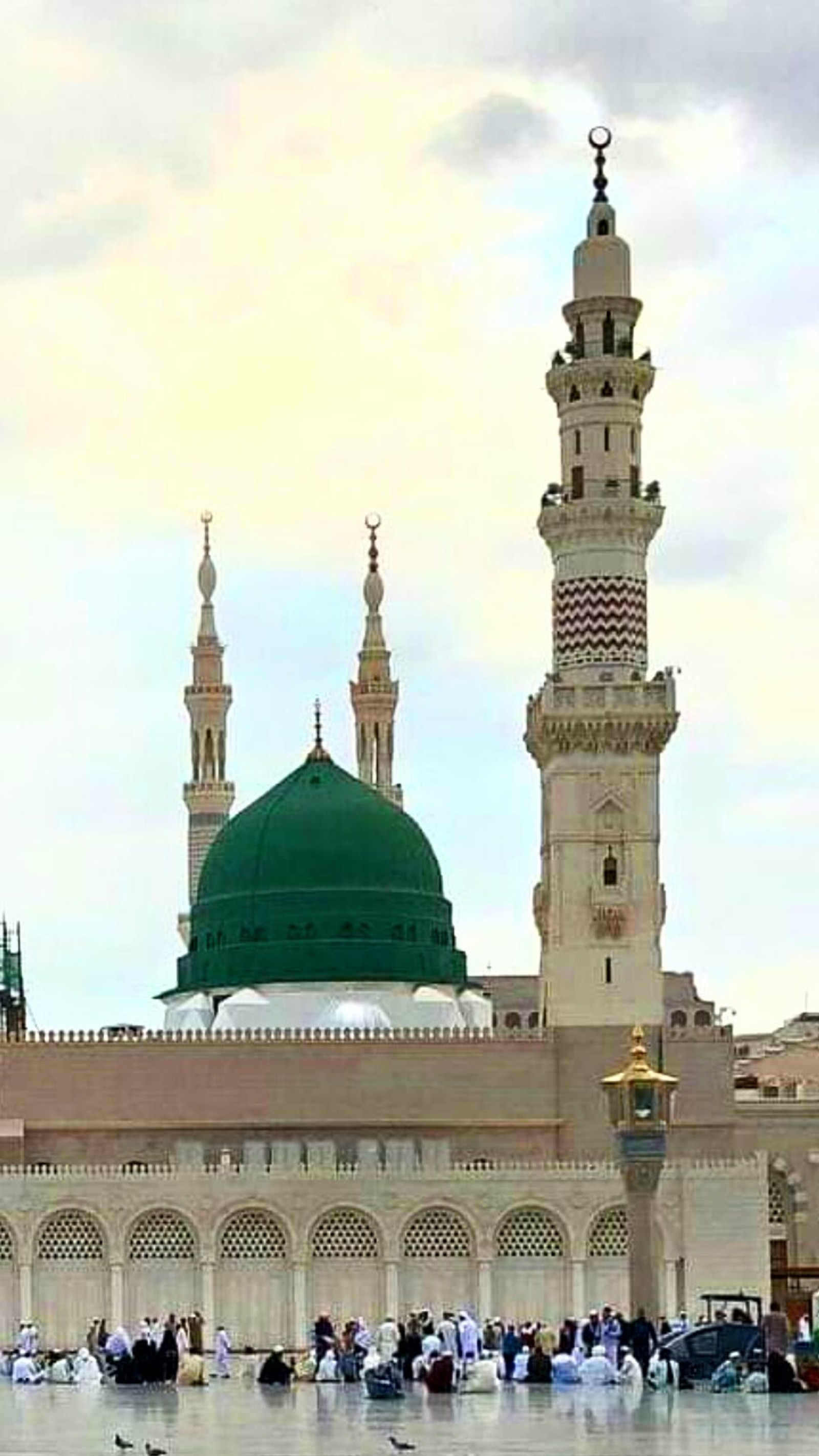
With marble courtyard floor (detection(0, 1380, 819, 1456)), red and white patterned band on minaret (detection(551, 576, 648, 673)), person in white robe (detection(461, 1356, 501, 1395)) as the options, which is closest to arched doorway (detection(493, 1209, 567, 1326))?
red and white patterned band on minaret (detection(551, 576, 648, 673))

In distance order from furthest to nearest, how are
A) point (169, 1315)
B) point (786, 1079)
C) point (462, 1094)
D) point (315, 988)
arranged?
point (786, 1079) < point (315, 988) < point (462, 1094) < point (169, 1315)

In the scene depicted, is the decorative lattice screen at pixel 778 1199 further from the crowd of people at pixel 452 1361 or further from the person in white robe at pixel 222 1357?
the person in white robe at pixel 222 1357

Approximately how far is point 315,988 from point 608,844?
5972 mm

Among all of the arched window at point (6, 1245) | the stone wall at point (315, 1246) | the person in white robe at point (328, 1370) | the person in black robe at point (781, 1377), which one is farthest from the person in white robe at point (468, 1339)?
the arched window at point (6, 1245)

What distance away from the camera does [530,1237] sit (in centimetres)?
4772

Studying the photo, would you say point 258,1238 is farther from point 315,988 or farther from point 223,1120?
point 315,988

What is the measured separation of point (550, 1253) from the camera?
47.6 meters

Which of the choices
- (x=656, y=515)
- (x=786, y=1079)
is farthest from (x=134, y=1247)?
(x=786, y=1079)

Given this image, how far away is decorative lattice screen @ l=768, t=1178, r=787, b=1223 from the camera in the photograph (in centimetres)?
5384

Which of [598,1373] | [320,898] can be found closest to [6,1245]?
[320,898]

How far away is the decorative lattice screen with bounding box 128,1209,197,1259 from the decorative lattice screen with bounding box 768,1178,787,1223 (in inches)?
425

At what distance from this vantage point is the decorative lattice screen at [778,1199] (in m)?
53.8

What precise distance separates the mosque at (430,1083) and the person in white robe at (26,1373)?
483 inches

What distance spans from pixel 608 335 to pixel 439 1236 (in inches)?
564
